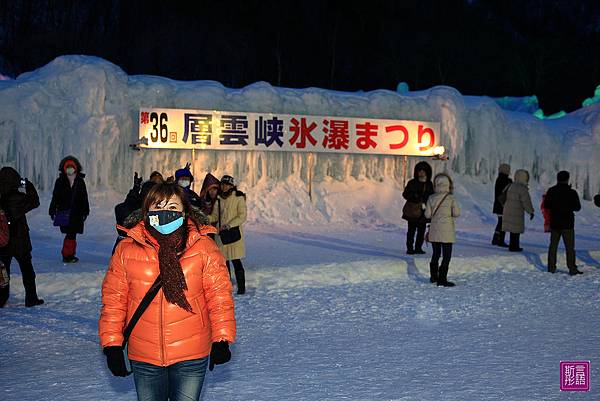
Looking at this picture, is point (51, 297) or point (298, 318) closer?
point (298, 318)

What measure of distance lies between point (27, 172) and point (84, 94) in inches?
94.3

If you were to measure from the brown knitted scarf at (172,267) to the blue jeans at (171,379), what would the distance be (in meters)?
0.27

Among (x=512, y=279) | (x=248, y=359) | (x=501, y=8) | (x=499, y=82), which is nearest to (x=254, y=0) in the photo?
(x=499, y=82)

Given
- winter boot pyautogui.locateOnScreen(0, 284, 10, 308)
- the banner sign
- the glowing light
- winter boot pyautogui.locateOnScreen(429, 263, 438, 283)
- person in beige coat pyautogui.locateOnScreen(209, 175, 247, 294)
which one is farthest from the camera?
the glowing light

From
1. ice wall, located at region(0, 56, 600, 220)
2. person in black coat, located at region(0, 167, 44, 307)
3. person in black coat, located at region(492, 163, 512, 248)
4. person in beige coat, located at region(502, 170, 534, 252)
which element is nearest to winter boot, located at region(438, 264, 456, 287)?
person in beige coat, located at region(502, 170, 534, 252)

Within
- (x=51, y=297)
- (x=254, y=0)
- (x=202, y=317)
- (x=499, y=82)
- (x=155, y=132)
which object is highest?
(x=254, y=0)

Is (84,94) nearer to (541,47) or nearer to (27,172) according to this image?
(27,172)

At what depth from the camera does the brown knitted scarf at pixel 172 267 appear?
298cm

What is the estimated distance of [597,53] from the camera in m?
41.7

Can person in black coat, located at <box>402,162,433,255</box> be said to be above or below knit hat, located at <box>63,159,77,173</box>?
below

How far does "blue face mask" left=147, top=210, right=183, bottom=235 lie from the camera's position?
9.98ft

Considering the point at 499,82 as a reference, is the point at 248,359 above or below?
below

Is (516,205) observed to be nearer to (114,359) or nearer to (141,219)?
(141,219)

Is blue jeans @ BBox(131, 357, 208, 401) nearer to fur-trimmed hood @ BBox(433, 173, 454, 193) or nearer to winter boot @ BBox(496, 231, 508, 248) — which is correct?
fur-trimmed hood @ BBox(433, 173, 454, 193)
